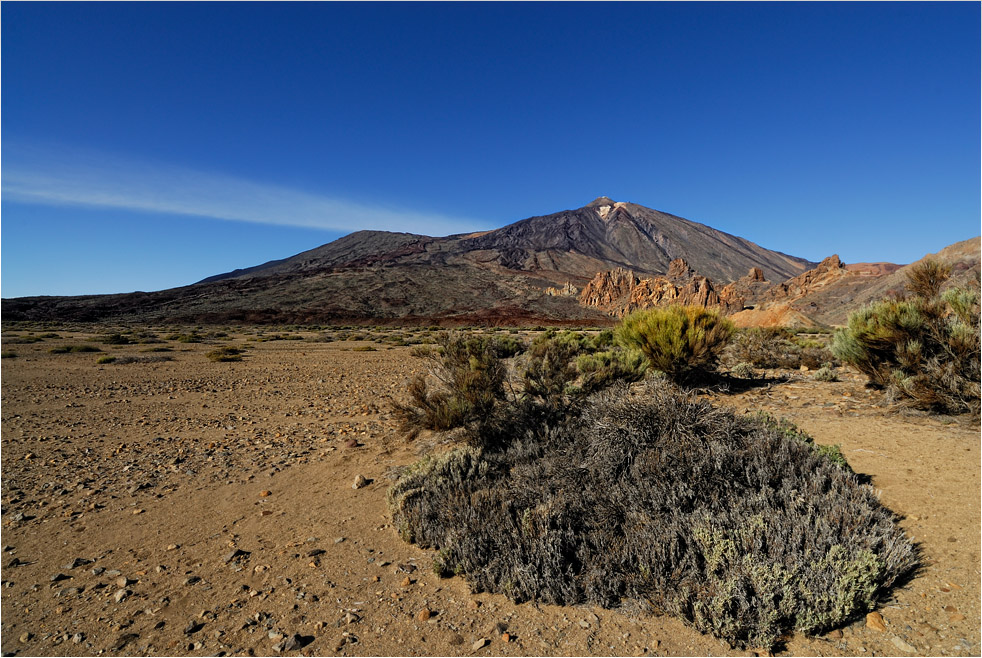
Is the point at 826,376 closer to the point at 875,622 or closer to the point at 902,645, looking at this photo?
the point at 875,622

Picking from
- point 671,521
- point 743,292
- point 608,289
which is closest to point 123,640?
point 671,521

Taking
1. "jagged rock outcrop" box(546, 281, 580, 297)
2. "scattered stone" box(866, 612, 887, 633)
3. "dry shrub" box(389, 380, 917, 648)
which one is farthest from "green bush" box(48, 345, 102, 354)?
"jagged rock outcrop" box(546, 281, 580, 297)

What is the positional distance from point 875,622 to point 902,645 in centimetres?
14

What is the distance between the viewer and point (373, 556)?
10.9 feet

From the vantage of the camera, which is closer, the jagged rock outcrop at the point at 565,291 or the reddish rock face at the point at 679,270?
the jagged rock outcrop at the point at 565,291

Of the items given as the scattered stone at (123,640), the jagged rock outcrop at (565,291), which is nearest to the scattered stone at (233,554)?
the scattered stone at (123,640)

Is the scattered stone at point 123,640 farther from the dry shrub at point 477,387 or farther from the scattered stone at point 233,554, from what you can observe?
the dry shrub at point 477,387

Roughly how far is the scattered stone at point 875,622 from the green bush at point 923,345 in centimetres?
515

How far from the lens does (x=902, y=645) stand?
2.32 m

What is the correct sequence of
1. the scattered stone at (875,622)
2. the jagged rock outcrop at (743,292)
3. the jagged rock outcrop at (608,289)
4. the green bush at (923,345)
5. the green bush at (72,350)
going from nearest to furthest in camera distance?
the scattered stone at (875,622) < the green bush at (923,345) < the green bush at (72,350) < the jagged rock outcrop at (743,292) < the jagged rock outcrop at (608,289)

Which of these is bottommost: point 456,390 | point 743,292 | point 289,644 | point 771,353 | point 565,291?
point 289,644

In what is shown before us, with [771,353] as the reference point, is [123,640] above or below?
below

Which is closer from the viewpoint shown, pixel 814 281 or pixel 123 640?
pixel 123 640

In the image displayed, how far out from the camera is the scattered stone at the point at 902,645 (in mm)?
Result: 2287
